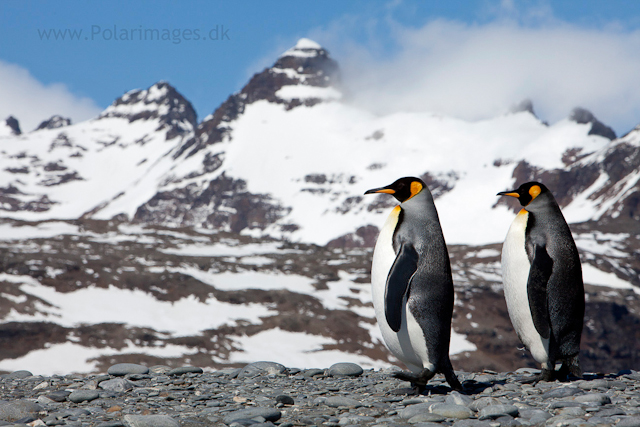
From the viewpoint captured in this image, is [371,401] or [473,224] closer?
[371,401]

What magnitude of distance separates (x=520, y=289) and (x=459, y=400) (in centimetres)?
208

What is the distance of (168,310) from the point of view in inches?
2381

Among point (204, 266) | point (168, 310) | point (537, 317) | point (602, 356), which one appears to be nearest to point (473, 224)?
point (602, 356)

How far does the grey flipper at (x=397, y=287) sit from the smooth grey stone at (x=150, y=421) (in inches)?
113

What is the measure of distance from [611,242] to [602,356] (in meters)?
42.8

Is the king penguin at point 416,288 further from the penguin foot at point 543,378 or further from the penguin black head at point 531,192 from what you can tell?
the penguin black head at point 531,192

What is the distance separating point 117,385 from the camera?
26.7 feet

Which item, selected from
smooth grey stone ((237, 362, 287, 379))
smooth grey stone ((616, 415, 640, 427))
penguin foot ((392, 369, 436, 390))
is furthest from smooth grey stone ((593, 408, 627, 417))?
smooth grey stone ((237, 362, 287, 379))

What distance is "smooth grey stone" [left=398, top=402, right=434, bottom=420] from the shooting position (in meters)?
6.09

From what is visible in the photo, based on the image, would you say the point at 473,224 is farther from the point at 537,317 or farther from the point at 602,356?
the point at 537,317

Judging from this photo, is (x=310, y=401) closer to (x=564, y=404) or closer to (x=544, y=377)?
(x=564, y=404)

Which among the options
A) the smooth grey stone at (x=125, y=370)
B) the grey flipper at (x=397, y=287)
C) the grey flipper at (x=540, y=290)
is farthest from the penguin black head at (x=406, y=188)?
the smooth grey stone at (x=125, y=370)

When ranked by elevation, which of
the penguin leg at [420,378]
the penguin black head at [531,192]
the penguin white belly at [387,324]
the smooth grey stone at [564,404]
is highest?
the penguin black head at [531,192]

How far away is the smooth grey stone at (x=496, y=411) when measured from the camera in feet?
19.4
